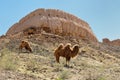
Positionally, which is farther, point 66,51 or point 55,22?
point 55,22

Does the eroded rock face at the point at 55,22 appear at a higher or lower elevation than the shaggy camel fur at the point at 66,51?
higher

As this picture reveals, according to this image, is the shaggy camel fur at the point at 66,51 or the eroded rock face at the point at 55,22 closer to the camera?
the shaggy camel fur at the point at 66,51

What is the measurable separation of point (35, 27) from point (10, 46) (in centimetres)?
1158

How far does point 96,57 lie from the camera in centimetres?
3306

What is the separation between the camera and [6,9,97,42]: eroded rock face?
143ft

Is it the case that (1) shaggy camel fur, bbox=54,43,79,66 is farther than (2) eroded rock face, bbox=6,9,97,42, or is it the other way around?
(2) eroded rock face, bbox=6,9,97,42

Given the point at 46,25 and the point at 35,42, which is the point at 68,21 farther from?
the point at 35,42

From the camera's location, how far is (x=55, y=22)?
4475cm

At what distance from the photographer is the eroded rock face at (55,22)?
43.4m

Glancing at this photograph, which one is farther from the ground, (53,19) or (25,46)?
(53,19)

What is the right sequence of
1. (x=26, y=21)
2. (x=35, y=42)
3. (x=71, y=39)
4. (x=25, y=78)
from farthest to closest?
(x=26, y=21) → (x=71, y=39) → (x=35, y=42) → (x=25, y=78)

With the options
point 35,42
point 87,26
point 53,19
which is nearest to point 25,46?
point 35,42

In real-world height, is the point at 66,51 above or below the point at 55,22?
below

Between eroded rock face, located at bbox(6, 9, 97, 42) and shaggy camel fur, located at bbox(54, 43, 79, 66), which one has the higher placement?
eroded rock face, located at bbox(6, 9, 97, 42)
